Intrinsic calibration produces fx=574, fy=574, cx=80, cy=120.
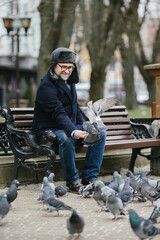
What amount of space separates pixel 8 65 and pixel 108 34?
25487mm

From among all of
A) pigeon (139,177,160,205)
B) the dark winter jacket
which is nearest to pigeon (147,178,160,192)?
pigeon (139,177,160,205)

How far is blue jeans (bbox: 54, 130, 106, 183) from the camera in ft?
22.4

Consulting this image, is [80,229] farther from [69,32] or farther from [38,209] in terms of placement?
[69,32]

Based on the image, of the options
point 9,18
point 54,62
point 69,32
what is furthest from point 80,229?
point 9,18

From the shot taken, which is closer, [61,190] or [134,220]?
[134,220]

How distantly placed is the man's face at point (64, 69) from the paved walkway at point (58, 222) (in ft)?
4.94

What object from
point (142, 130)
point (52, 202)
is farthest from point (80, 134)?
point (142, 130)

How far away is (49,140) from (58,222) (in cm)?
167

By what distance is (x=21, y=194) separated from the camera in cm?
709

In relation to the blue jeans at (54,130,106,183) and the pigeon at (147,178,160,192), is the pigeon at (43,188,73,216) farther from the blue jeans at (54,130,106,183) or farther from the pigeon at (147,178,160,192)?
the pigeon at (147,178,160,192)

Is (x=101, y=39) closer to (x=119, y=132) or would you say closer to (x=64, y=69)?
(x=119, y=132)

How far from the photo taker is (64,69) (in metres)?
7.10

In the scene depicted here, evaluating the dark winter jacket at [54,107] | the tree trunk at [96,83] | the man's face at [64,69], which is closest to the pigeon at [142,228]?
the dark winter jacket at [54,107]

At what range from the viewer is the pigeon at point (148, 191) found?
6.21 meters
